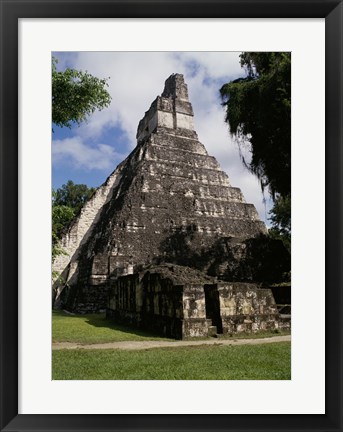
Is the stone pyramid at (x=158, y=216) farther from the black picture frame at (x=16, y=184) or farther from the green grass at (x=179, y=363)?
the black picture frame at (x=16, y=184)

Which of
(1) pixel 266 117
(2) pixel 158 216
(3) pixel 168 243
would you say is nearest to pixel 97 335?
(1) pixel 266 117

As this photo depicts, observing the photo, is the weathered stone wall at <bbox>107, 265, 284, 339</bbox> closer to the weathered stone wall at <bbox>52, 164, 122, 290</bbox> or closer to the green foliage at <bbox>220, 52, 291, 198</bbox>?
the green foliage at <bbox>220, 52, 291, 198</bbox>

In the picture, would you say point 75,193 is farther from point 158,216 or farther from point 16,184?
point 16,184

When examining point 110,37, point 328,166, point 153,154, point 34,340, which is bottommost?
point 34,340

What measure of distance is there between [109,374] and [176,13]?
177 inches

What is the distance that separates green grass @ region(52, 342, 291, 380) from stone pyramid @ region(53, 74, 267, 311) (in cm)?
946

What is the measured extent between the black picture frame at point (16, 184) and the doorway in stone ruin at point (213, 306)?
5115 mm

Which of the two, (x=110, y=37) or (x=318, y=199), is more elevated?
(x=110, y=37)

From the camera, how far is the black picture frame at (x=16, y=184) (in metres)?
3.98

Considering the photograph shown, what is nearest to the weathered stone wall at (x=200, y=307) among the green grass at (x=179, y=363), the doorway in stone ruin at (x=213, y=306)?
the doorway in stone ruin at (x=213, y=306)

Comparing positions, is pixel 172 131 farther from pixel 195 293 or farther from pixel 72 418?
pixel 72 418

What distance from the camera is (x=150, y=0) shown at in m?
4.20

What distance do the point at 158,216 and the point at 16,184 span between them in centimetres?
1622

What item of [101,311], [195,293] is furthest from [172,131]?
[195,293]
